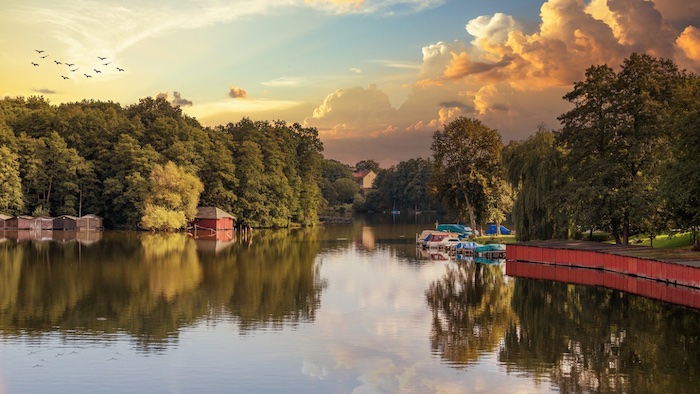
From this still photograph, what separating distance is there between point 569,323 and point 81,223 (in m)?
93.0

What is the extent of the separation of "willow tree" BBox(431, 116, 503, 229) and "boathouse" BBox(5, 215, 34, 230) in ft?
200

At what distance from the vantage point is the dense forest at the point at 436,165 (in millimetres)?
58844

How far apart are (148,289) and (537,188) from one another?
37.9 metres

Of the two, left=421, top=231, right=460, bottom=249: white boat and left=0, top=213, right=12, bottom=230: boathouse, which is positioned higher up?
left=0, top=213, right=12, bottom=230: boathouse

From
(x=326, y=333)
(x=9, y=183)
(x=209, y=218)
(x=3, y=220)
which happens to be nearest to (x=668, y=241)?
(x=326, y=333)

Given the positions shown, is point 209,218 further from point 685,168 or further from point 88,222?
point 685,168

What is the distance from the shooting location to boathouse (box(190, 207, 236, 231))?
115 meters

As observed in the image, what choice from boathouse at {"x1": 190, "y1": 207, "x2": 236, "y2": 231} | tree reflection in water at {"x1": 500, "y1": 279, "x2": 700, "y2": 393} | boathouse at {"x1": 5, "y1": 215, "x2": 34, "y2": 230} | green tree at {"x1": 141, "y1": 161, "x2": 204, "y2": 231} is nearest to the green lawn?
tree reflection in water at {"x1": 500, "y1": 279, "x2": 700, "y2": 393}

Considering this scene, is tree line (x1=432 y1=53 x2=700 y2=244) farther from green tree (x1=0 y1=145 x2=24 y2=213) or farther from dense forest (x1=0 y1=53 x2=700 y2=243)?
green tree (x1=0 y1=145 x2=24 y2=213)

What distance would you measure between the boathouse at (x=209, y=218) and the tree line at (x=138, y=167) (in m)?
2.80

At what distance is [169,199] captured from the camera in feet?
355

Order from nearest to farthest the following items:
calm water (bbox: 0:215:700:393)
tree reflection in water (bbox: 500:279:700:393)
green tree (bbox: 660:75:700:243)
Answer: calm water (bbox: 0:215:700:393), tree reflection in water (bbox: 500:279:700:393), green tree (bbox: 660:75:700:243)

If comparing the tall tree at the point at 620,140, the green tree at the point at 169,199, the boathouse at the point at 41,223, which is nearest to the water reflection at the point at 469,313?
the tall tree at the point at 620,140

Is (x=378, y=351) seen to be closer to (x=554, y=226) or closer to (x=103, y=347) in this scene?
(x=103, y=347)
